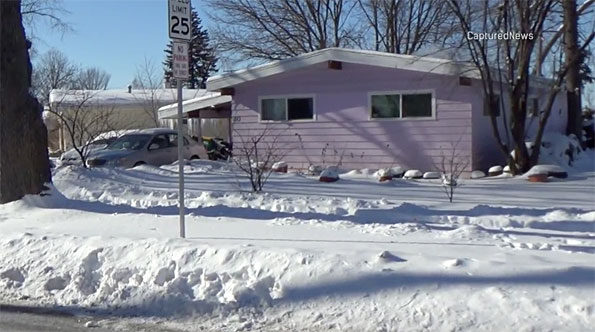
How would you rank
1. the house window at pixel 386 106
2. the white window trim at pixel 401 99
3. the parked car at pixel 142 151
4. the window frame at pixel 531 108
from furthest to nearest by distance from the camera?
the window frame at pixel 531 108
the parked car at pixel 142 151
the house window at pixel 386 106
the white window trim at pixel 401 99

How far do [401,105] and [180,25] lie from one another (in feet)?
34.8

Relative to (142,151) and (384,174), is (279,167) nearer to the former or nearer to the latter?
(384,174)

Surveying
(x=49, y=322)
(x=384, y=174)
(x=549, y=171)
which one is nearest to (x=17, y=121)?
(x=49, y=322)

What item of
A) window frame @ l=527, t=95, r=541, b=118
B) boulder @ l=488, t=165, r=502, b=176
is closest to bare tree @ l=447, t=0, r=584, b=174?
boulder @ l=488, t=165, r=502, b=176

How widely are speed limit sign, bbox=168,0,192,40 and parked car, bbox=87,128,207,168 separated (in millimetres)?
11107

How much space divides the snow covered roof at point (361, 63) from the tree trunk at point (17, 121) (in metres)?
8.60

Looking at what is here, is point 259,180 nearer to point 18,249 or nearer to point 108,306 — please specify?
point 18,249

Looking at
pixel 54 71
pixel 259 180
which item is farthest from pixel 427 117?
pixel 54 71

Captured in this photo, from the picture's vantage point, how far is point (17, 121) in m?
11.3

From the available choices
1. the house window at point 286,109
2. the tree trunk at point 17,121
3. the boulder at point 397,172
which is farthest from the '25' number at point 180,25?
the house window at point 286,109

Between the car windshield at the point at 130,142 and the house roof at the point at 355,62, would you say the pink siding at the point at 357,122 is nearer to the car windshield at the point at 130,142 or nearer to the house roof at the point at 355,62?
the house roof at the point at 355,62

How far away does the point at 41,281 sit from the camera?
7.86 metres

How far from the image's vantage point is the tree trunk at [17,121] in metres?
11.2

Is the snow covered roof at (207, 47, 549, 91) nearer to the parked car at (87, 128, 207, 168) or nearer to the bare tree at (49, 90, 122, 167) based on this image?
the parked car at (87, 128, 207, 168)
